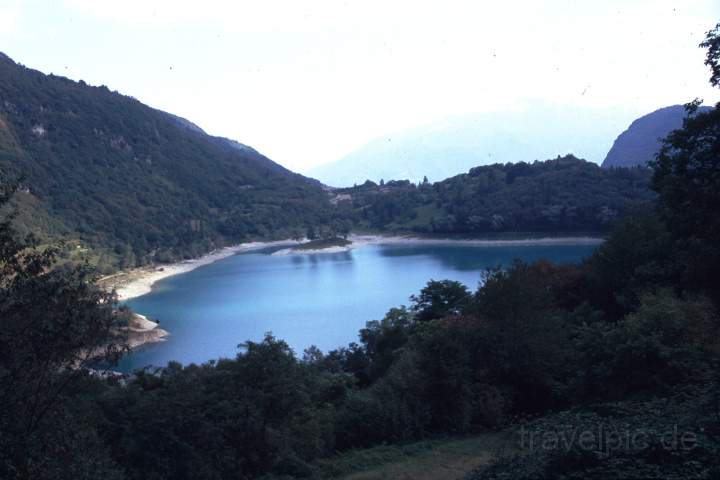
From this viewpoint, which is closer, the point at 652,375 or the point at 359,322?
the point at 652,375

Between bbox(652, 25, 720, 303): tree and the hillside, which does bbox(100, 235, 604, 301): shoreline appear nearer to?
the hillside

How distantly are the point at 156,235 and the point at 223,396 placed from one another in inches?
2149

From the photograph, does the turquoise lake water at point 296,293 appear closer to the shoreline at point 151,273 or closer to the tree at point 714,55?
the shoreline at point 151,273

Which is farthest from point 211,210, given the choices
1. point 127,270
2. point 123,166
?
point 127,270

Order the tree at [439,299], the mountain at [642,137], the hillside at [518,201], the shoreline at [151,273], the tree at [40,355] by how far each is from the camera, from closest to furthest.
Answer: the tree at [40,355] → the tree at [439,299] → the shoreline at [151,273] → the hillside at [518,201] → the mountain at [642,137]

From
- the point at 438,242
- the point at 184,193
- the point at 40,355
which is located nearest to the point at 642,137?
the point at 438,242

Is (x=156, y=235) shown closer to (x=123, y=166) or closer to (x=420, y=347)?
(x=123, y=166)

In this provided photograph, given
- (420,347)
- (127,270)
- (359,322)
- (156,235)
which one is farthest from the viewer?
(156,235)

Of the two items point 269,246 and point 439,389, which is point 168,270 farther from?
point 439,389

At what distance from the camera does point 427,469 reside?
6043 mm

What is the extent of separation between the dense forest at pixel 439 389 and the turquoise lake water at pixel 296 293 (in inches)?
565

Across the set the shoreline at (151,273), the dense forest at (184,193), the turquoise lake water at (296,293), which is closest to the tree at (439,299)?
the turquoise lake water at (296,293)

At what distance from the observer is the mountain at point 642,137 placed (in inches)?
2261

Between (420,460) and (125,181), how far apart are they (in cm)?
7033
